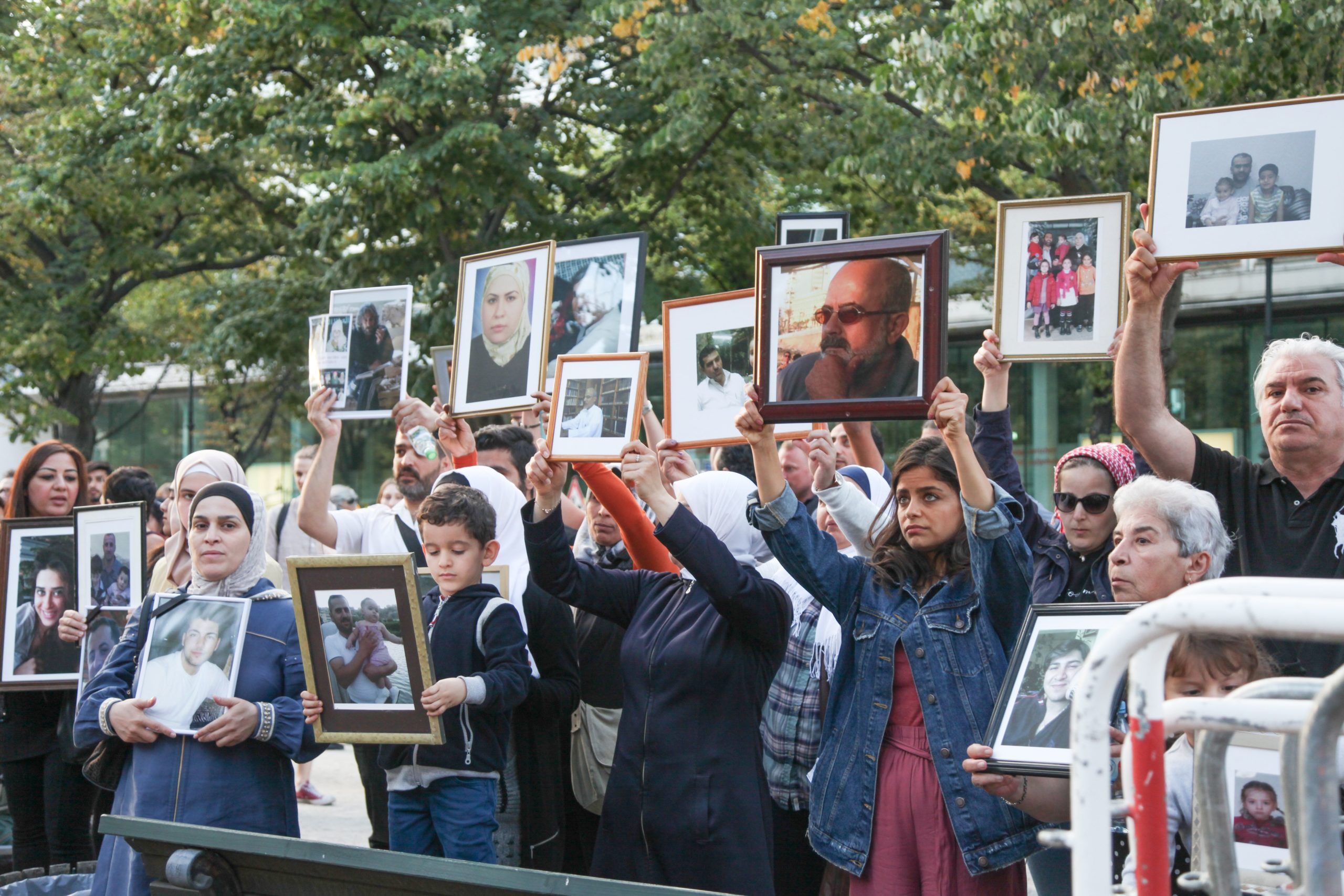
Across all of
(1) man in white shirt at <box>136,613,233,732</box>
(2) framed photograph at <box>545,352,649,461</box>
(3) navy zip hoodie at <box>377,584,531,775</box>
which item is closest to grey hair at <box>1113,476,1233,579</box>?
(2) framed photograph at <box>545,352,649,461</box>

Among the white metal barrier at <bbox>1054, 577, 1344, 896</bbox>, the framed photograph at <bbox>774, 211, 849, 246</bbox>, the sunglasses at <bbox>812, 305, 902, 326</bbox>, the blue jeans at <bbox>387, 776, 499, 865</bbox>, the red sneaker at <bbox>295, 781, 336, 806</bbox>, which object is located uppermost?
the framed photograph at <bbox>774, 211, 849, 246</bbox>

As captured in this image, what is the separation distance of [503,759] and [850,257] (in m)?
2.00

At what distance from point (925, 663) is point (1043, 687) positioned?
1.33ft

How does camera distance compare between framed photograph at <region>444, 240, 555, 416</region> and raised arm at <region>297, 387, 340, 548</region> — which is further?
raised arm at <region>297, 387, 340, 548</region>

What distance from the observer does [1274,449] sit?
3.53 m

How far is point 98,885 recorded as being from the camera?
4.14 m

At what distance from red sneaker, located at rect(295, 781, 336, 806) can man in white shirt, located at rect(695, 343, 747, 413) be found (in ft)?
17.0

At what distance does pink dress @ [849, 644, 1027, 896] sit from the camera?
338 cm

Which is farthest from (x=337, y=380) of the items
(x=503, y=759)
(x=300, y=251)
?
(x=300, y=251)

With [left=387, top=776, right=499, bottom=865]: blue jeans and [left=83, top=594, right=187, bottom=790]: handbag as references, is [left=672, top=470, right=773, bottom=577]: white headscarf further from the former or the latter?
[left=83, top=594, right=187, bottom=790]: handbag

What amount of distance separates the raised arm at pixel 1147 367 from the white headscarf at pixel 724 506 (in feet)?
4.14

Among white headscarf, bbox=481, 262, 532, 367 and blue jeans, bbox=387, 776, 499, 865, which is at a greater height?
white headscarf, bbox=481, 262, 532, 367

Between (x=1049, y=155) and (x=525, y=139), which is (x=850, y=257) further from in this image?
(x=525, y=139)

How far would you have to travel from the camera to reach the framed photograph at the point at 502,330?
5.10 metres
